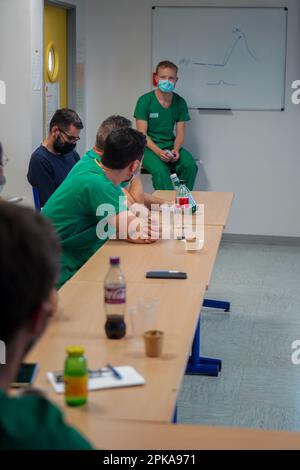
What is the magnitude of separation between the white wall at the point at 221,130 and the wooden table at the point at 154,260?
3.41 m

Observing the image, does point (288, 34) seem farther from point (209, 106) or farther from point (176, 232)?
point (176, 232)

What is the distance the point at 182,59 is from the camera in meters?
7.38

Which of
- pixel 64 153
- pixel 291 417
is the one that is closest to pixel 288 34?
pixel 64 153

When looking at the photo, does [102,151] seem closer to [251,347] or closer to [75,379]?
[251,347]

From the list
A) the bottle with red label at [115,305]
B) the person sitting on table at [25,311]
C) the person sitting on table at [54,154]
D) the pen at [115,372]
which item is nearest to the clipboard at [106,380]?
the pen at [115,372]

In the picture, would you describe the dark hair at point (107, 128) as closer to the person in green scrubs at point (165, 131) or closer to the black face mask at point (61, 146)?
the black face mask at point (61, 146)

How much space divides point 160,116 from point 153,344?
4.99 meters

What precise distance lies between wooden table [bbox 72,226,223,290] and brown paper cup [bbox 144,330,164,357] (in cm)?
86

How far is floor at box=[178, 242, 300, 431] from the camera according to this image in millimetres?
3796

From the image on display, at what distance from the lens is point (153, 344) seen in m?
2.39

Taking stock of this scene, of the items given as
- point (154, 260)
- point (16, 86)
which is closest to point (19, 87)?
point (16, 86)

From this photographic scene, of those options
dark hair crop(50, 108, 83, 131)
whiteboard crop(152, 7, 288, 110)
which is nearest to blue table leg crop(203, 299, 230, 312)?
dark hair crop(50, 108, 83, 131)

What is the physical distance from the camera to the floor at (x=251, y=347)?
3.80m

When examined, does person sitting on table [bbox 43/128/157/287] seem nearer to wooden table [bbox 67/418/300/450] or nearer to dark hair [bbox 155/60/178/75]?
wooden table [bbox 67/418/300/450]
